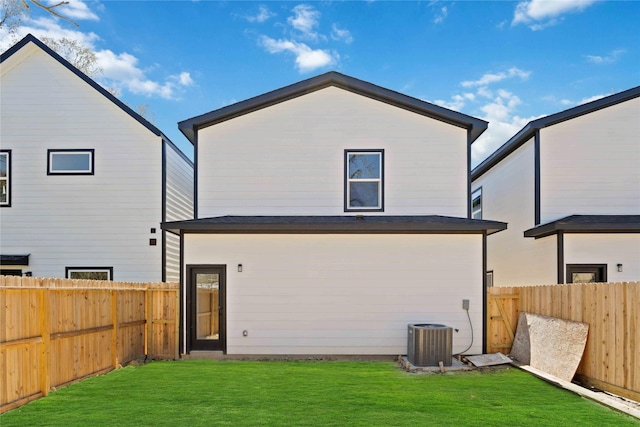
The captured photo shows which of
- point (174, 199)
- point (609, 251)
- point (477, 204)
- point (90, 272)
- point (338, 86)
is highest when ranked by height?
point (338, 86)

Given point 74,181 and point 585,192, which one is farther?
point 74,181

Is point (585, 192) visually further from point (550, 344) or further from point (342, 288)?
point (342, 288)

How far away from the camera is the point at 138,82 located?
2547 cm

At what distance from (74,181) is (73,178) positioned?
92 millimetres

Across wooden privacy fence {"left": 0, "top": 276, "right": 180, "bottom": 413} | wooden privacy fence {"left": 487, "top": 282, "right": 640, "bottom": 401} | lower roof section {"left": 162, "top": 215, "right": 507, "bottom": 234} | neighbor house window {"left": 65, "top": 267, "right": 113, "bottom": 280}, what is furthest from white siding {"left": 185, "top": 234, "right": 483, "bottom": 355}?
neighbor house window {"left": 65, "top": 267, "right": 113, "bottom": 280}

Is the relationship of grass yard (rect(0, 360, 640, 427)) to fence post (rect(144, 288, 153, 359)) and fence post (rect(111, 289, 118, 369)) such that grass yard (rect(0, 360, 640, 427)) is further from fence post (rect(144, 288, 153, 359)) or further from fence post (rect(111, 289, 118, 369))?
fence post (rect(144, 288, 153, 359))

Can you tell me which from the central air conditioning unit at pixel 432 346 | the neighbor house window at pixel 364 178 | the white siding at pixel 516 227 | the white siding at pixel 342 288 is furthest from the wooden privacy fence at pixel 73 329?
the white siding at pixel 516 227

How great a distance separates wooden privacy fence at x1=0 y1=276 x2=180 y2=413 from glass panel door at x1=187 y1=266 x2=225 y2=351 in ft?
1.24

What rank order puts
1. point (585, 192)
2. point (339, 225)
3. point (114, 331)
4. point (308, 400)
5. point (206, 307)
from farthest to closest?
point (585, 192) < point (206, 307) < point (339, 225) < point (114, 331) < point (308, 400)

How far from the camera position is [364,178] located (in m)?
11.2

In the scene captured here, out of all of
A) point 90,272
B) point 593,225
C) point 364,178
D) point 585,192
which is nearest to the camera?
point 593,225

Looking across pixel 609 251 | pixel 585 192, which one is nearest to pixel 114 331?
pixel 609 251

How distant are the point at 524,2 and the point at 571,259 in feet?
25.9

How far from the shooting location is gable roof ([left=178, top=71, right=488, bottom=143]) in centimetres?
1109
